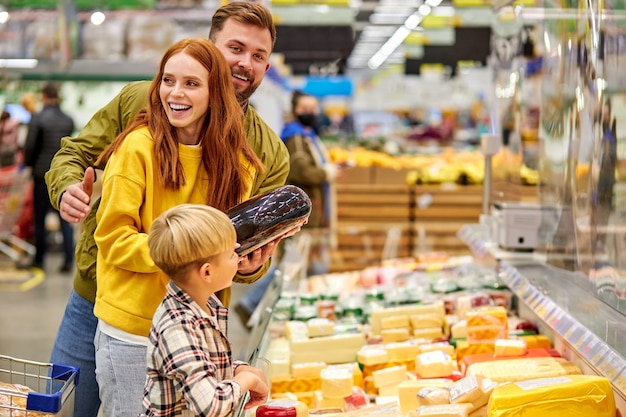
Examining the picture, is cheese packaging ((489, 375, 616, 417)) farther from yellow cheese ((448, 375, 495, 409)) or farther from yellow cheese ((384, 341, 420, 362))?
yellow cheese ((384, 341, 420, 362))

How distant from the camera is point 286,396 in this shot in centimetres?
294

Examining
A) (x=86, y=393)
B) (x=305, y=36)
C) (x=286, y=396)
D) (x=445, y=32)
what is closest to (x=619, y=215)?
(x=286, y=396)

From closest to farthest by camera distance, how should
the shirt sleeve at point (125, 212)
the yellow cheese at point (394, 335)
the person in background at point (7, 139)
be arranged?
the shirt sleeve at point (125, 212) < the yellow cheese at point (394, 335) < the person in background at point (7, 139)

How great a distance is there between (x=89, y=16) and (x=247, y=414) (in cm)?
621

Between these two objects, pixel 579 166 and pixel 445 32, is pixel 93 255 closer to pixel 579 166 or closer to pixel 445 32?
pixel 579 166

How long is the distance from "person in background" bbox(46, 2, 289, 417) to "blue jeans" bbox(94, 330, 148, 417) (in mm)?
290

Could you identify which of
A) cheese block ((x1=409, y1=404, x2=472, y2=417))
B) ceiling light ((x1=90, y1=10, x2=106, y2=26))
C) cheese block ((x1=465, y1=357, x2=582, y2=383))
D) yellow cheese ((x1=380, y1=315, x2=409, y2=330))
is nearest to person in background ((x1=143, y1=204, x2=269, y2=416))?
cheese block ((x1=409, y1=404, x2=472, y2=417))

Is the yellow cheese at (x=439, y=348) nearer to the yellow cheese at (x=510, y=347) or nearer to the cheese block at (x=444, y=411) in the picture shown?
the yellow cheese at (x=510, y=347)

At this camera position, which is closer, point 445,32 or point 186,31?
point 186,31

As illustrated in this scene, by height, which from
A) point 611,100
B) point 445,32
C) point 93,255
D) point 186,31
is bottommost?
point 93,255

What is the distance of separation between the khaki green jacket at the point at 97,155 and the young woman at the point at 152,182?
21 cm

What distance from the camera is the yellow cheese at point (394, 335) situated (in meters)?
3.54

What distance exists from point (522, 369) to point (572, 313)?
0.25 meters

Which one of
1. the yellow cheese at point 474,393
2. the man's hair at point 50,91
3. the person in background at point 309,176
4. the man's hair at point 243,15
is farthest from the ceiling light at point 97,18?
the yellow cheese at point 474,393
